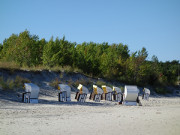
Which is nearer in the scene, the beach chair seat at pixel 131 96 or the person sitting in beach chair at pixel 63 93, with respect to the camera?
the person sitting in beach chair at pixel 63 93

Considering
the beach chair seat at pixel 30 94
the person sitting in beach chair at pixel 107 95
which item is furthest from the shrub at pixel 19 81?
the person sitting in beach chair at pixel 107 95

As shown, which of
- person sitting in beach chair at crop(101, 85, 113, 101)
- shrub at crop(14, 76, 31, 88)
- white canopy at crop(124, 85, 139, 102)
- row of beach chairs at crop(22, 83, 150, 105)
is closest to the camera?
row of beach chairs at crop(22, 83, 150, 105)

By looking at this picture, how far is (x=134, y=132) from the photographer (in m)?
9.58

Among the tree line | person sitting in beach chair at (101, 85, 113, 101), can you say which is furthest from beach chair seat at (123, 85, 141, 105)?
the tree line

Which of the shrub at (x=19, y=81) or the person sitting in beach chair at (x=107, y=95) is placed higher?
the shrub at (x=19, y=81)

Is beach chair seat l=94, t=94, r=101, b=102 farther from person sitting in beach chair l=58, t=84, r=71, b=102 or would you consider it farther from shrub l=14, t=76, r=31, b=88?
shrub l=14, t=76, r=31, b=88

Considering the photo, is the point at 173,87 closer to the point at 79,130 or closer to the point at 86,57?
the point at 86,57

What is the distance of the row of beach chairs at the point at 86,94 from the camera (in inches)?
759

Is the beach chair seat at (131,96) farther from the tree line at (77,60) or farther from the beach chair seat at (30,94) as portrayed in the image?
the tree line at (77,60)

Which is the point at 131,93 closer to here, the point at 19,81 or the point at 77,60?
the point at 19,81

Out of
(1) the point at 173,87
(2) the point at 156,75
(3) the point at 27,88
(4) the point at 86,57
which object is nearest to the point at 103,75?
(4) the point at 86,57

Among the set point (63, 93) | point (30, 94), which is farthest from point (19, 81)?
point (30, 94)

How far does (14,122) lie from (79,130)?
9.06ft

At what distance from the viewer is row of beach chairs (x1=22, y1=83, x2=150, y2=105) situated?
1928cm
